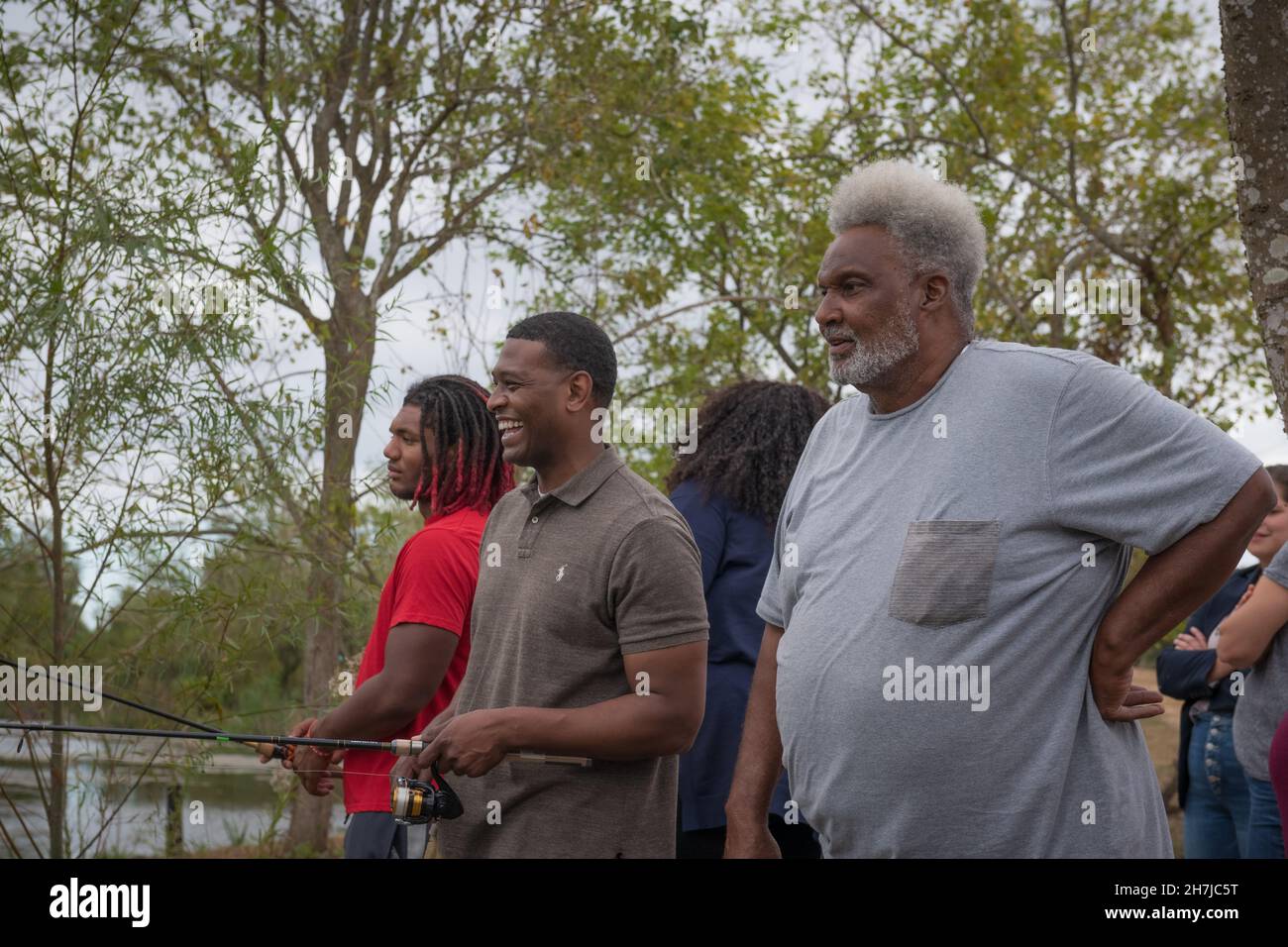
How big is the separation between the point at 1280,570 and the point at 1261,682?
1.43 ft

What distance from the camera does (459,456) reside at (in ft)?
12.1

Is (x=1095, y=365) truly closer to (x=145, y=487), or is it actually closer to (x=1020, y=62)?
(x=145, y=487)

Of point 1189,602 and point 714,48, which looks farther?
point 714,48

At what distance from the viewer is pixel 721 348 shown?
979 centimetres

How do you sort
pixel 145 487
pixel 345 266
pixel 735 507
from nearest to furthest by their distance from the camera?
pixel 735 507
pixel 145 487
pixel 345 266

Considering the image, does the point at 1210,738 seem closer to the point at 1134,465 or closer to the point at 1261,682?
the point at 1261,682

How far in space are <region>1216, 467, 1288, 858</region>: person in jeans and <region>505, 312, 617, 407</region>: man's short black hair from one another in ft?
6.73

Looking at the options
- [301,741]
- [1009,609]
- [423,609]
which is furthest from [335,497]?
[1009,609]

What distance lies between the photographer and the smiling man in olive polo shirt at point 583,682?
9.13ft

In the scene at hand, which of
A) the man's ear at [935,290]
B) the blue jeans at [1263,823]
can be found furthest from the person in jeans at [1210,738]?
the man's ear at [935,290]

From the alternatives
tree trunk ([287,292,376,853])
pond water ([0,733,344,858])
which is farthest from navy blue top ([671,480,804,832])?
tree trunk ([287,292,376,853])
